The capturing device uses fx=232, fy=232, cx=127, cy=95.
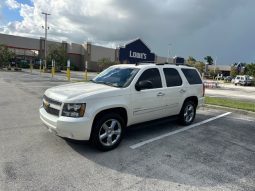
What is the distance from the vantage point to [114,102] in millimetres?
4641

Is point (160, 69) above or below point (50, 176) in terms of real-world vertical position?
above

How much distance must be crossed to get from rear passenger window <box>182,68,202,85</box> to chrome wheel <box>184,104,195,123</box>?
2.35 feet

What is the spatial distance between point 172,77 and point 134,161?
109 inches

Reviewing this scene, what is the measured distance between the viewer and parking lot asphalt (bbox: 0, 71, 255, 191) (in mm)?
3535

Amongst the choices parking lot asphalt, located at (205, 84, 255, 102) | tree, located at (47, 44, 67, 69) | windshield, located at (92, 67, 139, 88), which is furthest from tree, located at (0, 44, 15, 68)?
windshield, located at (92, 67, 139, 88)

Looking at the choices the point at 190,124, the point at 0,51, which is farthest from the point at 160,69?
the point at 0,51

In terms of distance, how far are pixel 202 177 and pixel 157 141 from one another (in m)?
1.73

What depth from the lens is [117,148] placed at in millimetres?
4883

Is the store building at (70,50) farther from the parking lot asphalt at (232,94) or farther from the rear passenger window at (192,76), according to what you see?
the rear passenger window at (192,76)

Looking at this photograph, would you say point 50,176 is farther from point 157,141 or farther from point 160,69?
point 160,69

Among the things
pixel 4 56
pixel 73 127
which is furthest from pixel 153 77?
pixel 4 56

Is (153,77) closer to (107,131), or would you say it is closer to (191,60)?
(107,131)

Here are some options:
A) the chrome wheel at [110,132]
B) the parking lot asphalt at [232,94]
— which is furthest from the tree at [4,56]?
the chrome wheel at [110,132]

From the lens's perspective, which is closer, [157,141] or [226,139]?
[157,141]
